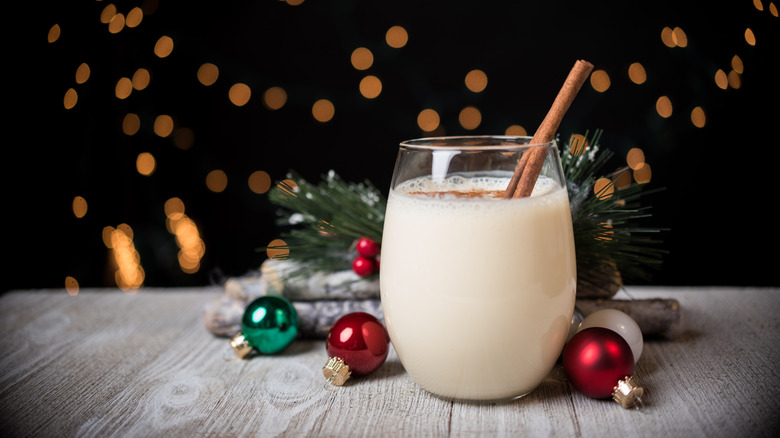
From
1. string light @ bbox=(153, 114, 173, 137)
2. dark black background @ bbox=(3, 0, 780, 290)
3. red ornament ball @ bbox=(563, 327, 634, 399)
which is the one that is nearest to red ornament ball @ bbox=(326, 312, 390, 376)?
red ornament ball @ bbox=(563, 327, 634, 399)

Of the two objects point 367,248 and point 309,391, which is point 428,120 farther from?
point 309,391

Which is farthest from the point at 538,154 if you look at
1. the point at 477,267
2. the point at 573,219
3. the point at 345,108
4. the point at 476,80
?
the point at 345,108

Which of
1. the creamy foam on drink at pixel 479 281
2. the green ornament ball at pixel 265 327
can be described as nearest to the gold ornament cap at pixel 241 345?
the green ornament ball at pixel 265 327

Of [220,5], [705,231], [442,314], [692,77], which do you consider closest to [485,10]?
[692,77]

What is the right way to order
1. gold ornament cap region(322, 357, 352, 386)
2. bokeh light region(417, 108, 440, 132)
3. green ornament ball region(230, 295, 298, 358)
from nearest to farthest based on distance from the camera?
gold ornament cap region(322, 357, 352, 386), green ornament ball region(230, 295, 298, 358), bokeh light region(417, 108, 440, 132)

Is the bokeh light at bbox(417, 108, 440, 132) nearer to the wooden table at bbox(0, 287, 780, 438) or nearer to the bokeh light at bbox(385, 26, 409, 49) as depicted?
the bokeh light at bbox(385, 26, 409, 49)

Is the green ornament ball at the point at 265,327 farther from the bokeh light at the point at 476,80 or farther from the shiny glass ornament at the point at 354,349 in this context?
the bokeh light at the point at 476,80
